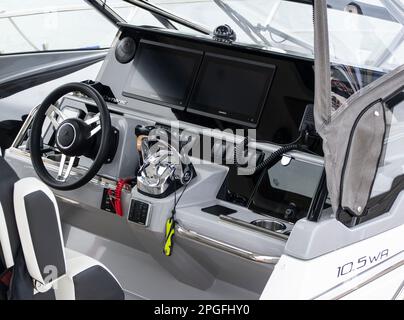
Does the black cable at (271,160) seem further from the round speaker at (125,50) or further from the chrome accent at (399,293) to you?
the round speaker at (125,50)

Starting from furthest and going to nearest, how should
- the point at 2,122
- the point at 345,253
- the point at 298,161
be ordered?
the point at 2,122, the point at 298,161, the point at 345,253

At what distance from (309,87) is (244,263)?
95cm

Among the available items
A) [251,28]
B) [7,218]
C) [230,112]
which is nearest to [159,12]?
[251,28]

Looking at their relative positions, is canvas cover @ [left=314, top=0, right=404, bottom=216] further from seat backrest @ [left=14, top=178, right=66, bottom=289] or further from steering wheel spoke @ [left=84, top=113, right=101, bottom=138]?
steering wheel spoke @ [left=84, top=113, right=101, bottom=138]

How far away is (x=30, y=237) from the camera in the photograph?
1336 mm

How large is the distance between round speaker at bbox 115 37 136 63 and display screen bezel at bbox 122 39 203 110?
41 millimetres

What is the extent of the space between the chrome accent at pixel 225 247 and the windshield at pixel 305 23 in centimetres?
71

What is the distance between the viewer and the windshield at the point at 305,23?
75.8 inches

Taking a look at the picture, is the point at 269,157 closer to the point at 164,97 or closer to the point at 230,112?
the point at 230,112

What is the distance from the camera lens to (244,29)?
324 centimetres
